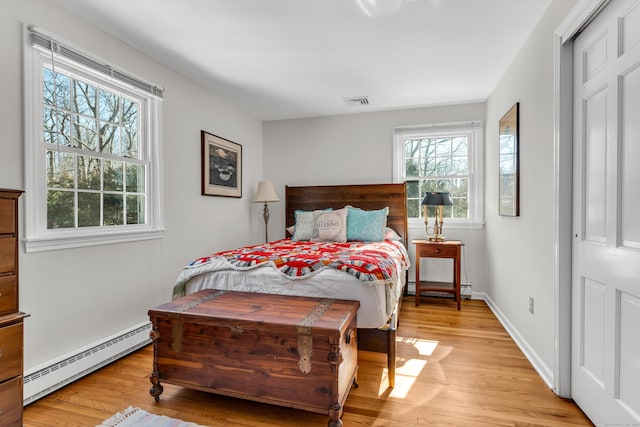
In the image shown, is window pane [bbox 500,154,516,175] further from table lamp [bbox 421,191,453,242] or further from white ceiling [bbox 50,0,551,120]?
white ceiling [bbox 50,0,551,120]

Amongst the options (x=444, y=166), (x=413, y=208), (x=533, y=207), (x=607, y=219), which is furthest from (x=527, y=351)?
(x=444, y=166)

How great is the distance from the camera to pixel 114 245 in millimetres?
2480

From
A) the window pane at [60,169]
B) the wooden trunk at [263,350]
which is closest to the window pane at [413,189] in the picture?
the wooden trunk at [263,350]

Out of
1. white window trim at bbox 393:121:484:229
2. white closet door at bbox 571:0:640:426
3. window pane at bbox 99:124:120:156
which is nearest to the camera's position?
white closet door at bbox 571:0:640:426

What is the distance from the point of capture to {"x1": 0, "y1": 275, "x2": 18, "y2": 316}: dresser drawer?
1.41 metres

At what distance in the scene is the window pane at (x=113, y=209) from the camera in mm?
2514

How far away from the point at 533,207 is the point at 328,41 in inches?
77.3

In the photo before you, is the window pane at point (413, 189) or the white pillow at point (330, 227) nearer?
the white pillow at point (330, 227)

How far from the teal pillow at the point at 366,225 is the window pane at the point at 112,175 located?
2288 millimetres

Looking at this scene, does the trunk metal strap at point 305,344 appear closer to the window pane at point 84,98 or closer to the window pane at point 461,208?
the window pane at point 84,98

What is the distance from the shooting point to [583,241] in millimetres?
1773

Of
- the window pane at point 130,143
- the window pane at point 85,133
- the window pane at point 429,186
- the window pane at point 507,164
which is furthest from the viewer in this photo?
the window pane at point 429,186

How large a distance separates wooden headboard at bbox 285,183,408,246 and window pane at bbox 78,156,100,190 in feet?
7.98

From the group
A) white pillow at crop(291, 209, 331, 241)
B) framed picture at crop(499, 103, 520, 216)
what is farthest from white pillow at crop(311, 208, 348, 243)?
framed picture at crop(499, 103, 520, 216)
